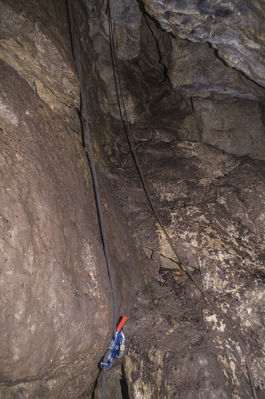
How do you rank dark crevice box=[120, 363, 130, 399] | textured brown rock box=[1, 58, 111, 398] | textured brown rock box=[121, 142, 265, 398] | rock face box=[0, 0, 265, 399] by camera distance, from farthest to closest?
dark crevice box=[120, 363, 130, 399], textured brown rock box=[121, 142, 265, 398], rock face box=[0, 0, 265, 399], textured brown rock box=[1, 58, 111, 398]

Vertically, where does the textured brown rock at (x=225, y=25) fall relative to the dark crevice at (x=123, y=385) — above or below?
above

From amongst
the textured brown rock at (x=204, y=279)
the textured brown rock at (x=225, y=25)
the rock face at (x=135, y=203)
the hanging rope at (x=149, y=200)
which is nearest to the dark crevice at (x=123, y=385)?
the rock face at (x=135, y=203)

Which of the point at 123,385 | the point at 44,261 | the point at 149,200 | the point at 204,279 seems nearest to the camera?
the point at 44,261

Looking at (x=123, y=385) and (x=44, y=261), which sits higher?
(x=44, y=261)

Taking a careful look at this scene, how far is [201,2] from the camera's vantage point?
257 cm

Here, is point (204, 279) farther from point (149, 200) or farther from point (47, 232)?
point (47, 232)

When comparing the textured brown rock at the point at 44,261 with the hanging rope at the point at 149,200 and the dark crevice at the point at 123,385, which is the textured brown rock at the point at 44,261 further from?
the hanging rope at the point at 149,200

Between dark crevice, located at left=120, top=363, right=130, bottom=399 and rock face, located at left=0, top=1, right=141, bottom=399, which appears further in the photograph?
dark crevice, located at left=120, top=363, right=130, bottom=399

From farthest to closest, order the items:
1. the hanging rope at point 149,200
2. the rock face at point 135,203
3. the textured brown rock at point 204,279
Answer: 1. the hanging rope at point 149,200
2. the textured brown rock at point 204,279
3. the rock face at point 135,203

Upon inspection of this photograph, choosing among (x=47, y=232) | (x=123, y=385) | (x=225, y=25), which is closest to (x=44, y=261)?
(x=47, y=232)

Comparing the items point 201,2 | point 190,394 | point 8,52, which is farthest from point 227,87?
point 190,394

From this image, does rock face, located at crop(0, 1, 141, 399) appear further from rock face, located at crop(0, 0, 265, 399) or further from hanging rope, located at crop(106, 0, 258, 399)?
hanging rope, located at crop(106, 0, 258, 399)

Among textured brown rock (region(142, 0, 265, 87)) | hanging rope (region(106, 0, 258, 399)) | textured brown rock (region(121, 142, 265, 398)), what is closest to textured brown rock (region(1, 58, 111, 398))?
textured brown rock (region(121, 142, 265, 398))

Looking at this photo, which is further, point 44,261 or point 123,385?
point 123,385
